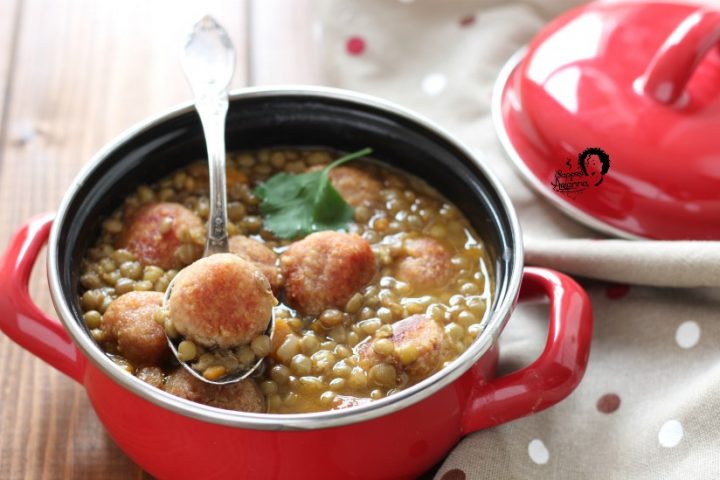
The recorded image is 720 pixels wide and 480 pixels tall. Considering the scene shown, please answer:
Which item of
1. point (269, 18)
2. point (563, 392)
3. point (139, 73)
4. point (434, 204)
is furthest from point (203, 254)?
point (269, 18)

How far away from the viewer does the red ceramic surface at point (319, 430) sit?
6.55ft

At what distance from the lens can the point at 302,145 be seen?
284 cm

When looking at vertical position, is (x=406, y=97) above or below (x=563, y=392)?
above

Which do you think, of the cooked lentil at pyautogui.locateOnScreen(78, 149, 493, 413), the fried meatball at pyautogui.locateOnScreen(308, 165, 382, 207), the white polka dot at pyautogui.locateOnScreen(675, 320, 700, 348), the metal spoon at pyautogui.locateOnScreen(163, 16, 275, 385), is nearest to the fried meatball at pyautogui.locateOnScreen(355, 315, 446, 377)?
the cooked lentil at pyautogui.locateOnScreen(78, 149, 493, 413)

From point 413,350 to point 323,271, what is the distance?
32 centimetres

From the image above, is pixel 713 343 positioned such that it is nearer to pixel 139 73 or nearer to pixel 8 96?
pixel 139 73

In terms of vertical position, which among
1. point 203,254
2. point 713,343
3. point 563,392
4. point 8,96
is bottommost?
point 713,343

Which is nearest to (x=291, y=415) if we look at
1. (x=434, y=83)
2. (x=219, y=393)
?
(x=219, y=393)

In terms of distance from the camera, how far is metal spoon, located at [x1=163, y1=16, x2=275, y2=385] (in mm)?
2393

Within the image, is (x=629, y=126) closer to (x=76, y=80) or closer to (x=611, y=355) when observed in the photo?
(x=611, y=355)

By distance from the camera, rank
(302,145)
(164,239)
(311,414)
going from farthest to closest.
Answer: (302,145), (164,239), (311,414)

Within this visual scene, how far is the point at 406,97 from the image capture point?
3.33m

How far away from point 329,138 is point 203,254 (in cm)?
57

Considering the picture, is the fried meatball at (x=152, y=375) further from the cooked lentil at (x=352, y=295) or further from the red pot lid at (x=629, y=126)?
the red pot lid at (x=629, y=126)
